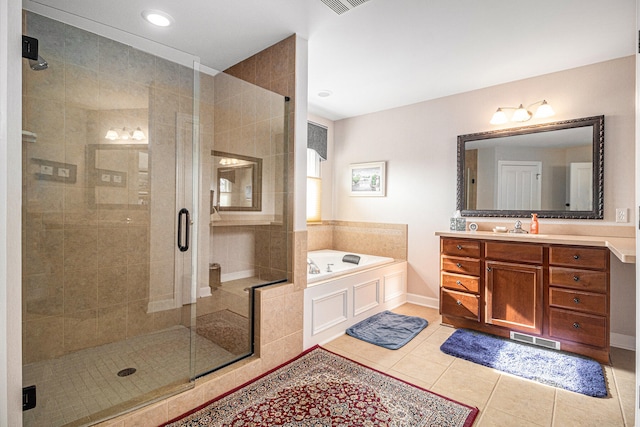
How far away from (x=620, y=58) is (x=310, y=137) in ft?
10.2

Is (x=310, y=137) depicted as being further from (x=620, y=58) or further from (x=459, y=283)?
(x=620, y=58)

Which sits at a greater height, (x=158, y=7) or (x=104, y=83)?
(x=158, y=7)

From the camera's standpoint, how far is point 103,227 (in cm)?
196

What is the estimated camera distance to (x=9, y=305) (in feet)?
4.11

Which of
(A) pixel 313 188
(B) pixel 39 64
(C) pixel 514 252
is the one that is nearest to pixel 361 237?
(A) pixel 313 188

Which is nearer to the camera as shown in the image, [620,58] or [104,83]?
[104,83]

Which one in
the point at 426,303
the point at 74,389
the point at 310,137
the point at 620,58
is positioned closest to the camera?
the point at 74,389

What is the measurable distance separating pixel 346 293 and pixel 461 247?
120 cm

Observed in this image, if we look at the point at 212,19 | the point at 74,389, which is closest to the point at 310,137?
the point at 212,19

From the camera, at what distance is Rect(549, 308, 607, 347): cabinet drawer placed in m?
2.36

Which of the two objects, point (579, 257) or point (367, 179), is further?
point (367, 179)

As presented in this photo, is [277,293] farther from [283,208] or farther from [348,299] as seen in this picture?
[348,299]

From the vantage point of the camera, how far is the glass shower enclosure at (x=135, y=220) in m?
1.59

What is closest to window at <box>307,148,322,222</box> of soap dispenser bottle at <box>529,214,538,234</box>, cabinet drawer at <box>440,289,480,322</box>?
cabinet drawer at <box>440,289,480,322</box>
